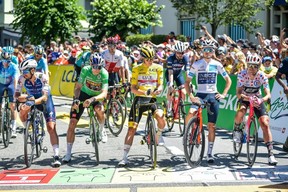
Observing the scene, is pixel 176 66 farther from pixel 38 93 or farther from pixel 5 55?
pixel 38 93

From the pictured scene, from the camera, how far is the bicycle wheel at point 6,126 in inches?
508

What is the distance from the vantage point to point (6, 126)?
13.0m

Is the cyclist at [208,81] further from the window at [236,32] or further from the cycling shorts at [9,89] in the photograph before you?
the window at [236,32]

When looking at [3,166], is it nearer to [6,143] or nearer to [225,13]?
[6,143]

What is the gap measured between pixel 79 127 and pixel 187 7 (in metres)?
18.9

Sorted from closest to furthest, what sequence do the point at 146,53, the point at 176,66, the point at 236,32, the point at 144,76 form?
the point at 146,53, the point at 144,76, the point at 176,66, the point at 236,32

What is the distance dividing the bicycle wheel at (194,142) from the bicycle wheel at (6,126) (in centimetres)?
439

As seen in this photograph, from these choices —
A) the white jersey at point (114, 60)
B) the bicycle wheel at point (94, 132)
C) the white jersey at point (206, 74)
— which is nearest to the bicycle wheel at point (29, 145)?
the bicycle wheel at point (94, 132)

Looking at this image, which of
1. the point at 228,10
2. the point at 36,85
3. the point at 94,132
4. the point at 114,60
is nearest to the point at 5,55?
the point at 36,85

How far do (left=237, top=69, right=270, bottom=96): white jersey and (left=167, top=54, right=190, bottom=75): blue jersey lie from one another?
363 centimetres

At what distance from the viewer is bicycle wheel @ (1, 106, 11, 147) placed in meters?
12.9

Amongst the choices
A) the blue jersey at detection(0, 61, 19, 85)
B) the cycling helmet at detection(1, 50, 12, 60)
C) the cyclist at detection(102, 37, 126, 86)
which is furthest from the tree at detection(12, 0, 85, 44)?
the cycling helmet at detection(1, 50, 12, 60)

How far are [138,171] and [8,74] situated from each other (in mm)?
4583

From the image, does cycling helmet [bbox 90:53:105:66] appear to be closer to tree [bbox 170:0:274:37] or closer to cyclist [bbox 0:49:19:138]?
cyclist [bbox 0:49:19:138]
